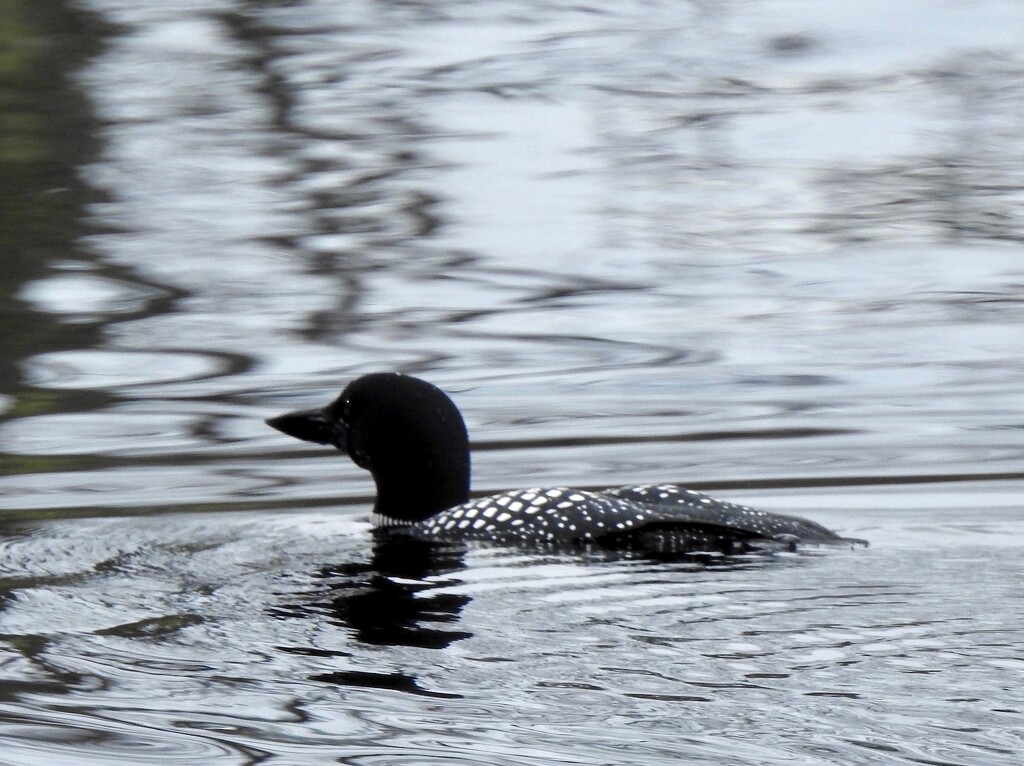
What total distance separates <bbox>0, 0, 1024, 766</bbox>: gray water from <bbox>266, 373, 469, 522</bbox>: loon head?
19 centimetres

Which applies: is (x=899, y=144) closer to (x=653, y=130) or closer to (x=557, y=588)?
(x=653, y=130)

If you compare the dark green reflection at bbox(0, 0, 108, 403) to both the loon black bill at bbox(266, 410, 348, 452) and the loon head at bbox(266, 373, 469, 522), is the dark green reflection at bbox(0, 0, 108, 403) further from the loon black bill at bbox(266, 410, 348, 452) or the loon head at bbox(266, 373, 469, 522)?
the loon head at bbox(266, 373, 469, 522)

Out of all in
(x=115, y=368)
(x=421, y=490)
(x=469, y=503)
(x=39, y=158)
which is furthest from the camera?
(x=39, y=158)

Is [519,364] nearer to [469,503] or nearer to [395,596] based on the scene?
[469,503]

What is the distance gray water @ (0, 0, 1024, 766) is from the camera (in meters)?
4.36

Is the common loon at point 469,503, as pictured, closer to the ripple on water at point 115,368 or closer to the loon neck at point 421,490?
the loon neck at point 421,490

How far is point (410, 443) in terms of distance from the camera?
645cm

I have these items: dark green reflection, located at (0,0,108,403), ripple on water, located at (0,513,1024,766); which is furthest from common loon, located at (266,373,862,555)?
dark green reflection, located at (0,0,108,403)

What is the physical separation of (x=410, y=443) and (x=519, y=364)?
1.94 meters

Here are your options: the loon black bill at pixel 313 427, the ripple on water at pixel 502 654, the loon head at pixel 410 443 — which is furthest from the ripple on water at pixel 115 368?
the ripple on water at pixel 502 654

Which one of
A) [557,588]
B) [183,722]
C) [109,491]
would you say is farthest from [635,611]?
[109,491]

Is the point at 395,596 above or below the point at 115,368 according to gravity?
below

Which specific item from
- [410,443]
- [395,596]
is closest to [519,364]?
[410,443]

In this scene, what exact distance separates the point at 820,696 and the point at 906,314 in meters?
5.01
